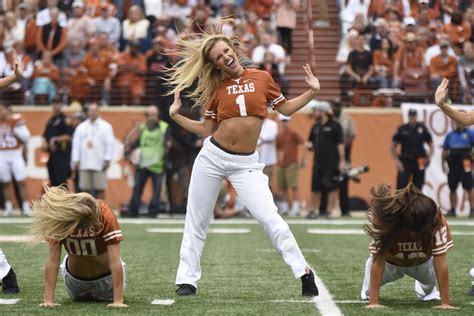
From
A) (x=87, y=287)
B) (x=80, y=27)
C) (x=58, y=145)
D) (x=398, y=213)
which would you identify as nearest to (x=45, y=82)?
(x=80, y=27)

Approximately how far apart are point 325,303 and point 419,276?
669 mm

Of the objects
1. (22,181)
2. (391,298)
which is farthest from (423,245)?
(22,181)

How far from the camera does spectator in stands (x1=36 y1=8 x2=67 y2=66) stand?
2217cm

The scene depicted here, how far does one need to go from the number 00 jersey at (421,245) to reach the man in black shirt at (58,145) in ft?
41.0

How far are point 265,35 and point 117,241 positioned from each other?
14455mm

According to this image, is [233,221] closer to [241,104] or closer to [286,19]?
[286,19]

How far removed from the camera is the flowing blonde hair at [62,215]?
7.02 metres

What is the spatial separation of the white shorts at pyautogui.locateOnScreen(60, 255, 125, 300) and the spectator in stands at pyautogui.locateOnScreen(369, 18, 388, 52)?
14.1 meters

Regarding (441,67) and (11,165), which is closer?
(11,165)

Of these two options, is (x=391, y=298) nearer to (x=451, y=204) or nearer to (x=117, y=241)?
(x=117, y=241)

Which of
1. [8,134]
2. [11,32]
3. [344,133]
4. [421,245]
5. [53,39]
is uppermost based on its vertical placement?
[11,32]

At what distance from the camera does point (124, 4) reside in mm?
23734

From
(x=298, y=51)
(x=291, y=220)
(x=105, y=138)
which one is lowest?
(x=291, y=220)

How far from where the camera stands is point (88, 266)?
743cm
